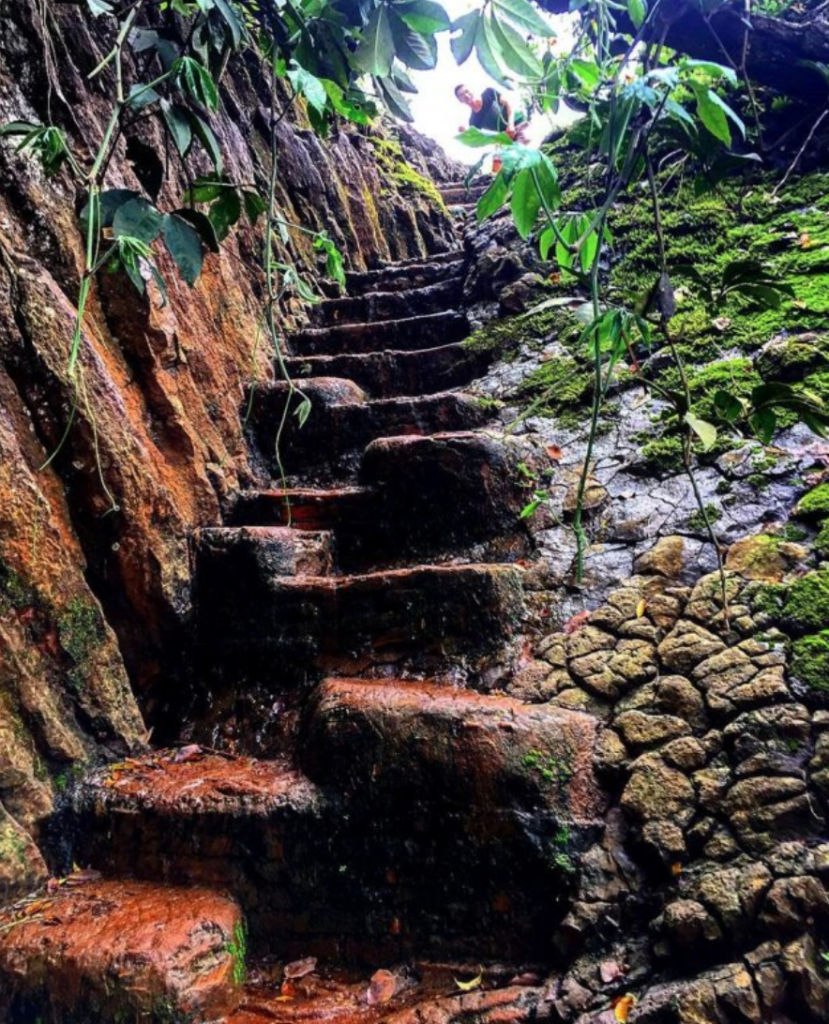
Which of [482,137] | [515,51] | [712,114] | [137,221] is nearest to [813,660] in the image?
[712,114]

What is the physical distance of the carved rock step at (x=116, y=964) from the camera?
1.61 metres

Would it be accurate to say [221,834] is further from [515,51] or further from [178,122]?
[515,51]

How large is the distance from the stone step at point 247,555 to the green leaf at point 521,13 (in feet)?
6.40

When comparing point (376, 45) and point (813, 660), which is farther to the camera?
point (813, 660)

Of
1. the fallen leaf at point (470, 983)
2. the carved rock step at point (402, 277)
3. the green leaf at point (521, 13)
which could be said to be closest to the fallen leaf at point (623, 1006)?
the fallen leaf at point (470, 983)

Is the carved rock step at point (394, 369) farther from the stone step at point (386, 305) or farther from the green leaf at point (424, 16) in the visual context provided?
the green leaf at point (424, 16)

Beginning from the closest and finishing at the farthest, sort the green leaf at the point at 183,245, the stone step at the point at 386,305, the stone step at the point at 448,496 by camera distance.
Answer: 1. the green leaf at the point at 183,245
2. the stone step at the point at 448,496
3. the stone step at the point at 386,305

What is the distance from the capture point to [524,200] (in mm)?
1406

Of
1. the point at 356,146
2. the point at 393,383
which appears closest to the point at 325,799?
the point at 393,383

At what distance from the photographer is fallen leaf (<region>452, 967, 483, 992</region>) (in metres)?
1.67

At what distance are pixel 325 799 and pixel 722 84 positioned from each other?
4.91 meters

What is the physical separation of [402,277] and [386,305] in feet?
2.59

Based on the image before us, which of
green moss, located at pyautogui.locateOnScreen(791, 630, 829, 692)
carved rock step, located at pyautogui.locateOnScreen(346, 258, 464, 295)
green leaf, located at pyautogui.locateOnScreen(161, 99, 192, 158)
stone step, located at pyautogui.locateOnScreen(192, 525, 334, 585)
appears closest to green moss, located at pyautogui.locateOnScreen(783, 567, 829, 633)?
green moss, located at pyautogui.locateOnScreen(791, 630, 829, 692)

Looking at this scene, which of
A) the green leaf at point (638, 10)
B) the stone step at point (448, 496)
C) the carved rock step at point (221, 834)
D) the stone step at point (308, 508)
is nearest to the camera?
the green leaf at point (638, 10)
